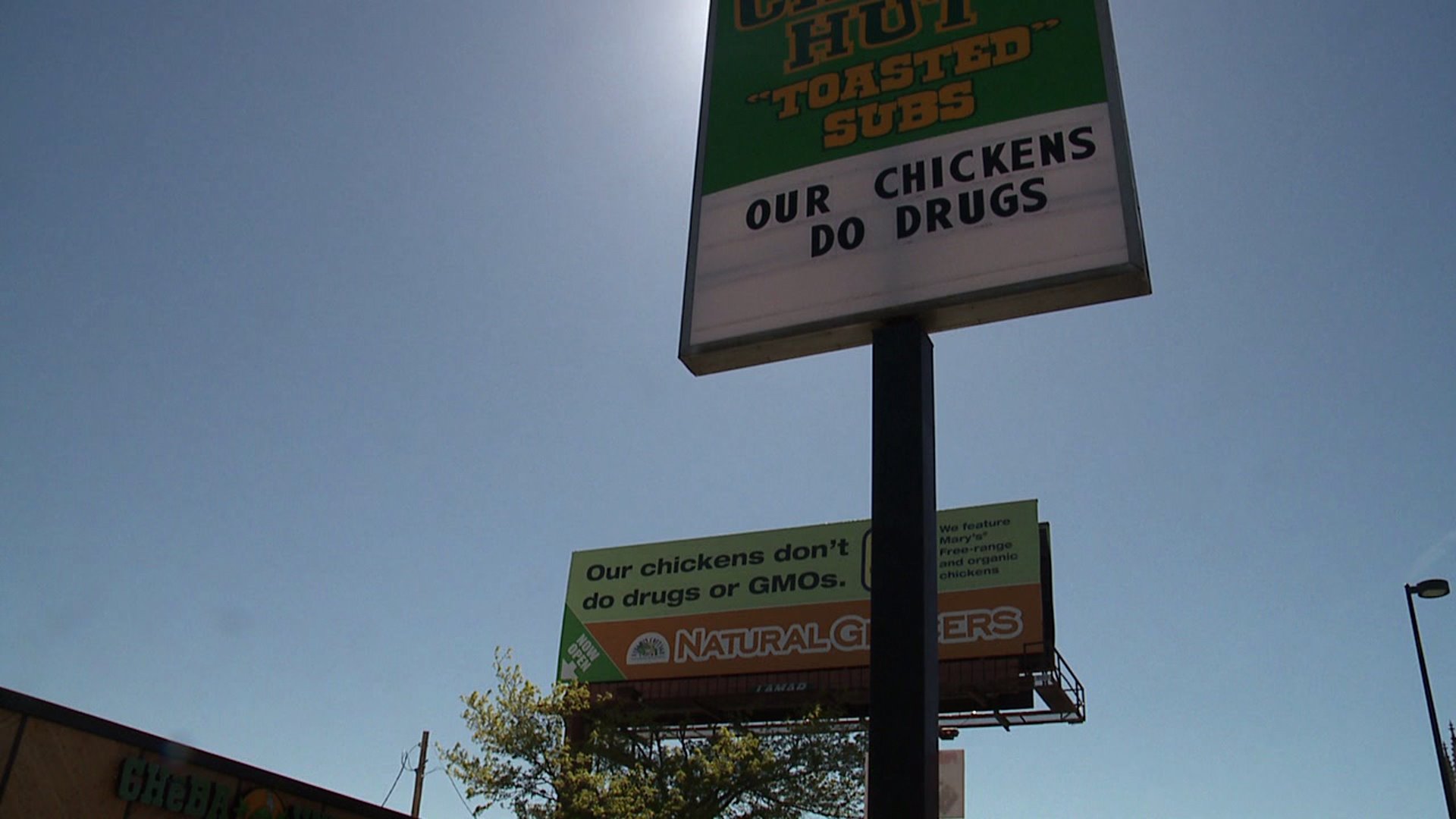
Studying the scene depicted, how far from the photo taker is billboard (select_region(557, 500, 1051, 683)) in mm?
29625

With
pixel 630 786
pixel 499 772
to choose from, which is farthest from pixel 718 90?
pixel 499 772

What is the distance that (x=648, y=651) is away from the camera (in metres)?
33.6

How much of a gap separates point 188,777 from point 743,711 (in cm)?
2100

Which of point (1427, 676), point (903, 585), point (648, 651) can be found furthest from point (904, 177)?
point (648, 651)

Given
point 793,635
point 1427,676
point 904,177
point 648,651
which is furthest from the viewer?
point 648,651

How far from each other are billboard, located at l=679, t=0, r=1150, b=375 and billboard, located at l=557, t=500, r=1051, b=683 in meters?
22.5

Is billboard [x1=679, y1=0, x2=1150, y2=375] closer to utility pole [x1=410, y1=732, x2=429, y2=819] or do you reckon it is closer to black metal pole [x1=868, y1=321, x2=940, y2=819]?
black metal pole [x1=868, y1=321, x2=940, y2=819]

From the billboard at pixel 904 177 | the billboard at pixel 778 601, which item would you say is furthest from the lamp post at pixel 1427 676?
the billboard at pixel 904 177

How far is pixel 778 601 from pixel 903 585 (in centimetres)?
2692

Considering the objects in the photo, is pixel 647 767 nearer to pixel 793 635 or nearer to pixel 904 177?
pixel 793 635

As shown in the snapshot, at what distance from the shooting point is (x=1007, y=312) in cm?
665

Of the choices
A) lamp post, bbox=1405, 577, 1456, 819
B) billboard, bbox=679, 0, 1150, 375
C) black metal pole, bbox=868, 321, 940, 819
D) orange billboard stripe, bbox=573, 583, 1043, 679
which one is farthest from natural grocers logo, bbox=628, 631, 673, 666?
black metal pole, bbox=868, 321, 940, 819

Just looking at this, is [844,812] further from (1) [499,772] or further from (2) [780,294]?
(2) [780,294]

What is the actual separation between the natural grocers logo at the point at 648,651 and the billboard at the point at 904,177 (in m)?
26.9
